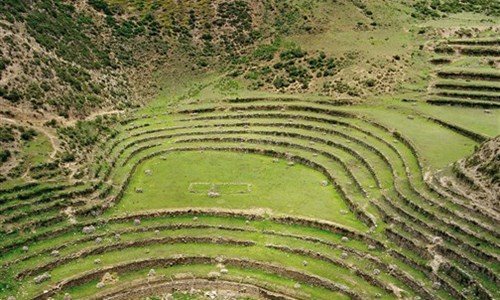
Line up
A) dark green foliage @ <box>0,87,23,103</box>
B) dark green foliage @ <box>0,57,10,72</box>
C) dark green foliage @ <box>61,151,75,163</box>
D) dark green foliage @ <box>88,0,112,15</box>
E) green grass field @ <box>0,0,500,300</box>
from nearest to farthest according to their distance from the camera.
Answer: green grass field @ <box>0,0,500,300</box> < dark green foliage @ <box>61,151,75,163</box> < dark green foliage @ <box>0,87,23,103</box> < dark green foliage @ <box>0,57,10,72</box> < dark green foliage @ <box>88,0,112,15</box>

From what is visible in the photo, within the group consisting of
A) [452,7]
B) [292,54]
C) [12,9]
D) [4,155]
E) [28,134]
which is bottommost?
[4,155]

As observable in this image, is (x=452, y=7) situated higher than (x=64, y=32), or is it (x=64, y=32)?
(x=452, y=7)

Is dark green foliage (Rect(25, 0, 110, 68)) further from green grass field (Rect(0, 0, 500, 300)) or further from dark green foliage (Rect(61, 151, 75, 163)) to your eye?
dark green foliage (Rect(61, 151, 75, 163))

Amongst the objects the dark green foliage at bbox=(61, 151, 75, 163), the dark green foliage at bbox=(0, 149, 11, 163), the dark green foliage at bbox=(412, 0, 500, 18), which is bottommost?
the dark green foliage at bbox=(61, 151, 75, 163)

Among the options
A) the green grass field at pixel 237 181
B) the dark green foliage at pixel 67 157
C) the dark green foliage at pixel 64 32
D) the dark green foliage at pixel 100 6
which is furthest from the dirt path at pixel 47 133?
the dark green foliage at pixel 100 6

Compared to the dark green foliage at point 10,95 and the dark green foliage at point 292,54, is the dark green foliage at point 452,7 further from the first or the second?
the dark green foliage at point 10,95

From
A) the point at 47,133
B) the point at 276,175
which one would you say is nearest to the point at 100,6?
the point at 47,133

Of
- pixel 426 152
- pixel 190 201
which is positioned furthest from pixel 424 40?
pixel 190 201

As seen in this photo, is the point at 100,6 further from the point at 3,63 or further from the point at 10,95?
the point at 10,95

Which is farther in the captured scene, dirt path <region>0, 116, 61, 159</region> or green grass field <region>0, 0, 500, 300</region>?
dirt path <region>0, 116, 61, 159</region>

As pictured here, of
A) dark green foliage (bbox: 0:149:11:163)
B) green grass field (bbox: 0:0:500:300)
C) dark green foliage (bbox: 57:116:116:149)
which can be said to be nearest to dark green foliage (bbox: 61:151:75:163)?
green grass field (bbox: 0:0:500:300)

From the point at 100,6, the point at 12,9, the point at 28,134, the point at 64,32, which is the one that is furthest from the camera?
the point at 100,6

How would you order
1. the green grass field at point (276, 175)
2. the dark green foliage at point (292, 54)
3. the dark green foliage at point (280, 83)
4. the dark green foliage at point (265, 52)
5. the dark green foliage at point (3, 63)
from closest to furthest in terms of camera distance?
1. the green grass field at point (276, 175)
2. the dark green foliage at point (3, 63)
3. the dark green foliage at point (280, 83)
4. the dark green foliage at point (292, 54)
5. the dark green foliage at point (265, 52)
